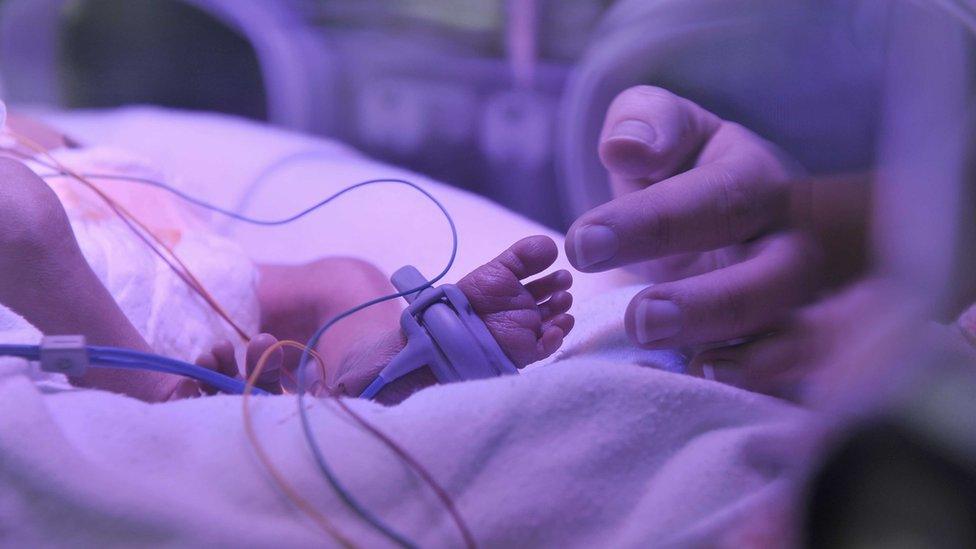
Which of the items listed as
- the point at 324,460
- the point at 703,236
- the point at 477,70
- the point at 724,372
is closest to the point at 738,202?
the point at 703,236

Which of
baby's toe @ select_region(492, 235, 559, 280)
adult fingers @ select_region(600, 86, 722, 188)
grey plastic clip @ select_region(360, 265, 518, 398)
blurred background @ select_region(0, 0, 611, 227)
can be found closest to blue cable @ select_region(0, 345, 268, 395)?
grey plastic clip @ select_region(360, 265, 518, 398)

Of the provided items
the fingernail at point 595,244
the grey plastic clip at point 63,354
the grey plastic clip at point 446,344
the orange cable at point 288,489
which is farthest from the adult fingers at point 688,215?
the grey plastic clip at point 63,354

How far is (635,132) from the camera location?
616mm

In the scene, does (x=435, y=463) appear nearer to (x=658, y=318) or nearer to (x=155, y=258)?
(x=658, y=318)

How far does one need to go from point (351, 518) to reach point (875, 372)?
34 cm

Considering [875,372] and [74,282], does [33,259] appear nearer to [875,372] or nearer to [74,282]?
[74,282]

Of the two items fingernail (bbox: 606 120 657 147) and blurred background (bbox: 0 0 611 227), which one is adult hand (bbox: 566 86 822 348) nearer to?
fingernail (bbox: 606 120 657 147)

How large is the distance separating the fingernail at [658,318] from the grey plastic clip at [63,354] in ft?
1.41

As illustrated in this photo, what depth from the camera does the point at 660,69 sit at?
32.3 inches

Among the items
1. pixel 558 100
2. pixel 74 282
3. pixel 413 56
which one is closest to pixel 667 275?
pixel 74 282

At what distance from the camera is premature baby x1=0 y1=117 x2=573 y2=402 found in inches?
25.4

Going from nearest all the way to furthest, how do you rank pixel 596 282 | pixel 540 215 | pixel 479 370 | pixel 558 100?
pixel 479 370 → pixel 596 282 → pixel 540 215 → pixel 558 100

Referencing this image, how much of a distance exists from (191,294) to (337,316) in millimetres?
276

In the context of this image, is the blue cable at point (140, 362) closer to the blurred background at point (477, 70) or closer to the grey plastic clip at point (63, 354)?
the grey plastic clip at point (63, 354)
